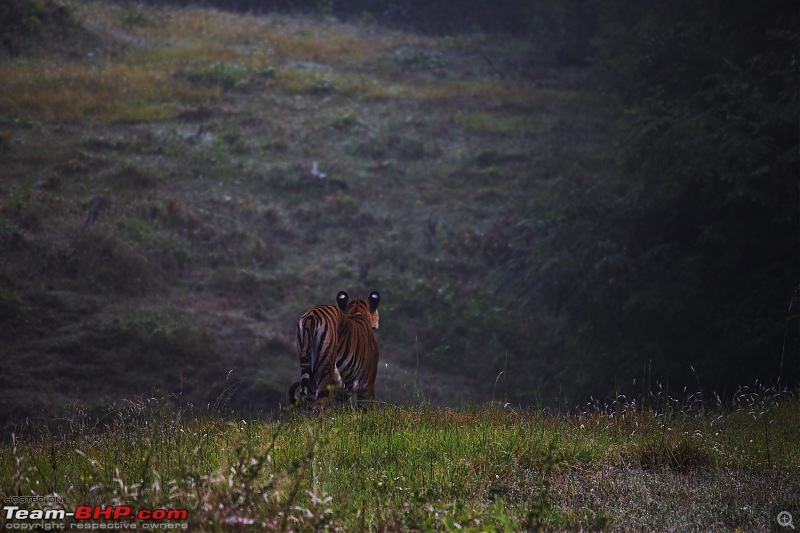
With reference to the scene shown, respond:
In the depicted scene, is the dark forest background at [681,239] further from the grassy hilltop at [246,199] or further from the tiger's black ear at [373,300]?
the tiger's black ear at [373,300]

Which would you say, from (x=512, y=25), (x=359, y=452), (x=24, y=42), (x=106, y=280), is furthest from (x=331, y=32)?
(x=359, y=452)

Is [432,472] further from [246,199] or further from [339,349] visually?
[246,199]

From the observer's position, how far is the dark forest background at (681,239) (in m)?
13.0

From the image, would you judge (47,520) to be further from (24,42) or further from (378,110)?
(24,42)

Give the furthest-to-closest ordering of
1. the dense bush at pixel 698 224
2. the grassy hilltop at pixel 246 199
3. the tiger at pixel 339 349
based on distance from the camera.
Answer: the grassy hilltop at pixel 246 199 < the dense bush at pixel 698 224 < the tiger at pixel 339 349

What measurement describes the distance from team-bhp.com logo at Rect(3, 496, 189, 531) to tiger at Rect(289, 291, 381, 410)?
12.8 feet

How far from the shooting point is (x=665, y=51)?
16.7 metres

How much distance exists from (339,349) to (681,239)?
26.1 feet

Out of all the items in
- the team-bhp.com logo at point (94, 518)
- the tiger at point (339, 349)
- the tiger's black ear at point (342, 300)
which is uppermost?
the tiger's black ear at point (342, 300)

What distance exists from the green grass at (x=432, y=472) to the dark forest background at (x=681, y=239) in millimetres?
3999

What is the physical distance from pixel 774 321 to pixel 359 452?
853 centimetres

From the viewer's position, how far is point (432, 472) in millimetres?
5582

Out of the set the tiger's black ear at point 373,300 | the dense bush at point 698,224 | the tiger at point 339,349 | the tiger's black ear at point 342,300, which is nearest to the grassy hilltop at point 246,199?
the tiger's black ear at point 373,300

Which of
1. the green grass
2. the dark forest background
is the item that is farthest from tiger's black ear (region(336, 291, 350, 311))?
the dark forest background
